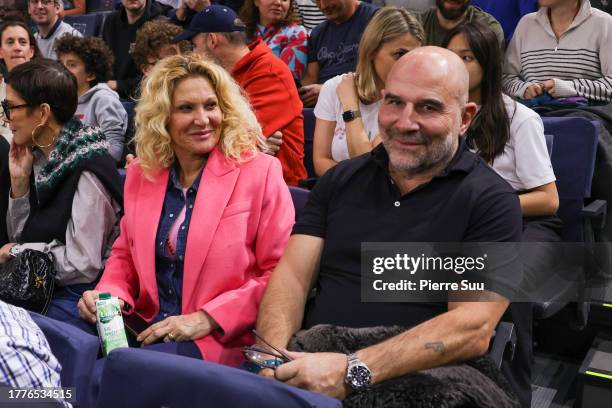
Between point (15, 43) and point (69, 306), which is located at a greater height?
point (15, 43)

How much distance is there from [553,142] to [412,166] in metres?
1.13

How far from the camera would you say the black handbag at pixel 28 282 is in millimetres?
1991

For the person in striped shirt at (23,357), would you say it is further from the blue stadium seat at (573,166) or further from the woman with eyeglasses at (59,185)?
the blue stadium seat at (573,166)

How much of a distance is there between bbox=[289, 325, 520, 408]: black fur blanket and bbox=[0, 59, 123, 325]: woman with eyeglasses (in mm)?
849

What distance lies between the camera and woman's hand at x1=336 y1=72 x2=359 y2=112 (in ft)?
8.64

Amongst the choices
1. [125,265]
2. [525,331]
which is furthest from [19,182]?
[525,331]

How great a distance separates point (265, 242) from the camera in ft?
6.21

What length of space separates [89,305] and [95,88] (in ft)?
6.13

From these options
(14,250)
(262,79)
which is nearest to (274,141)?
(262,79)

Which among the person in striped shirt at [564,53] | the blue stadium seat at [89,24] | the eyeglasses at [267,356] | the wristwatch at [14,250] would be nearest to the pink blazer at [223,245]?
the eyeglasses at [267,356]

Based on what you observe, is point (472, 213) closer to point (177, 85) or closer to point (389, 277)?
point (389, 277)

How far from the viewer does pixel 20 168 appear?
2.27 metres

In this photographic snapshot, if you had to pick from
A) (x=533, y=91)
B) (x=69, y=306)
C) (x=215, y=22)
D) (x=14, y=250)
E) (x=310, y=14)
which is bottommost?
(x=69, y=306)

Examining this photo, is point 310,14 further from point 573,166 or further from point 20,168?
point 20,168
